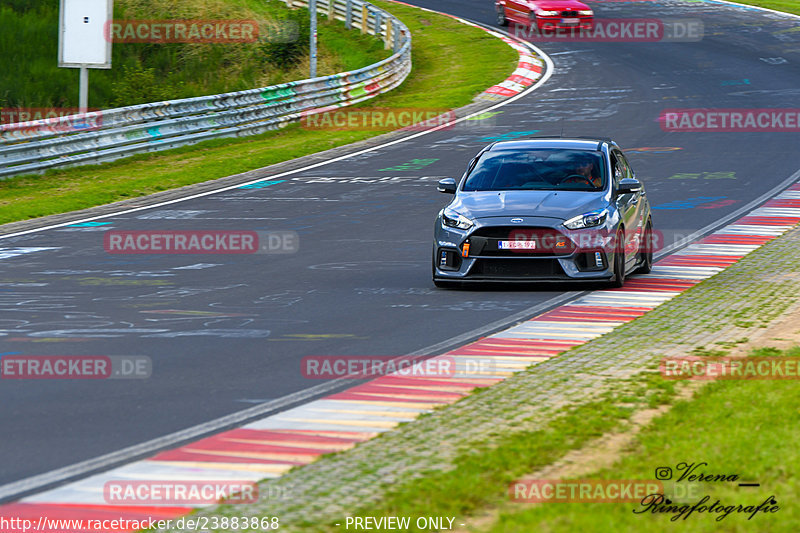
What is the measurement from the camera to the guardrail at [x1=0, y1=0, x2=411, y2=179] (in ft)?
82.5

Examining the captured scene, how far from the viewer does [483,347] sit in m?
10.7

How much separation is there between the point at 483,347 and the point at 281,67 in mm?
32806

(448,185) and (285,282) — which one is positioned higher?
(448,185)

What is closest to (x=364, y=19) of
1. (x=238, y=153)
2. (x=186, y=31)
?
(x=186, y=31)

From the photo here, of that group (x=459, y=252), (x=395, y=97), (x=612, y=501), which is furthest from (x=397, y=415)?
(x=395, y=97)

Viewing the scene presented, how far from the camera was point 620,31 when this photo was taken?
164 feet

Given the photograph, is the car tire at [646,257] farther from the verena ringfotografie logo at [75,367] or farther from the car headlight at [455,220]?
the verena ringfotografie logo at [75,367]

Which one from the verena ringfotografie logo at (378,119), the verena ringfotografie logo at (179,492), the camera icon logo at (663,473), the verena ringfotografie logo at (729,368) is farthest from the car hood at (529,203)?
the verena ringfotografie logo at (378,119)

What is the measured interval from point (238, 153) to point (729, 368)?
20595mm

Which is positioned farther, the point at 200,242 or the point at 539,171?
the point at 200,242

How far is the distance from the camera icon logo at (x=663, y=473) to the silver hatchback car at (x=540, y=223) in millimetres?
7334

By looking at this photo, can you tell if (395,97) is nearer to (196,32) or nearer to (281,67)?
(281,67)

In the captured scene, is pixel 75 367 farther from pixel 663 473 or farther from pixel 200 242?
pixel 200 242

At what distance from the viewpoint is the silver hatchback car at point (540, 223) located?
13875 mm
